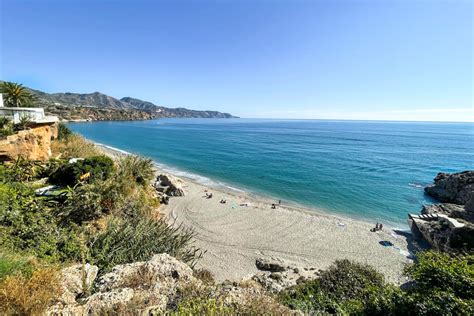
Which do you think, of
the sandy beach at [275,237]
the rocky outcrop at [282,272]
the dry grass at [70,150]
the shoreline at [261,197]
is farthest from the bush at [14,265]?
the shoreline at [261,197]

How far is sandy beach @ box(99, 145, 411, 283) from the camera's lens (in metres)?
12.9

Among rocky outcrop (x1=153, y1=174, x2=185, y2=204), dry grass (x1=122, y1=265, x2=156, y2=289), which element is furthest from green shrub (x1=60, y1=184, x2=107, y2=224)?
rocky outcrop (x1=153, y1=174, x2=185, y2=204)

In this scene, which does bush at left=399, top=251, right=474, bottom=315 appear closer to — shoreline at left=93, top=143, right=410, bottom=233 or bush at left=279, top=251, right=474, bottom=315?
bush at left=279, top=251, right=474, bottom=315

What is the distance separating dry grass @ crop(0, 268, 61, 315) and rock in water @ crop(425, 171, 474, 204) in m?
36.4

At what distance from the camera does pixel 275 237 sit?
1588cm

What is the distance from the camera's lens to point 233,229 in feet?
54.9

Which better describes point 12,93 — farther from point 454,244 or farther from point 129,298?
point 454,244

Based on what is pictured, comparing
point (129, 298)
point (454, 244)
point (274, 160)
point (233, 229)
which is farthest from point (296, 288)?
point (274, 160)

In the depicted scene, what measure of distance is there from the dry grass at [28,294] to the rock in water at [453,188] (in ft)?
119

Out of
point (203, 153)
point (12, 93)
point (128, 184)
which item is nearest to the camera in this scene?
point (128, 184)

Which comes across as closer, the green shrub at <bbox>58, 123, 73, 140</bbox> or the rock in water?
the rock in water

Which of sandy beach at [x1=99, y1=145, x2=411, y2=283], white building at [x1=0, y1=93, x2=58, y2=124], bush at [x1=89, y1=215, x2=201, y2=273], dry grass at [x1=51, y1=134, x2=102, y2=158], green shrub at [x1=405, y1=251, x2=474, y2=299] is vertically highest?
white building at [x1=0, y1=93, x2=58, y2=124]

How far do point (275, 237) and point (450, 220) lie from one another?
501 inches

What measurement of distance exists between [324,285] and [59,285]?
842 cm
